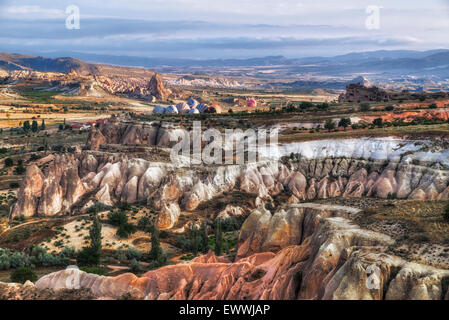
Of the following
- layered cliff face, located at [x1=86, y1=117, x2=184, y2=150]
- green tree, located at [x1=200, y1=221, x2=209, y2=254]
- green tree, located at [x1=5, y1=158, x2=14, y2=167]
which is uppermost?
layered cliff face, located at [x1=86, y1=117, x2=184, y2=150]

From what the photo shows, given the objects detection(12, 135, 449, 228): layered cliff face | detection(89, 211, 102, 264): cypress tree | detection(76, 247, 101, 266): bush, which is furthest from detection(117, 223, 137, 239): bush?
detection(76, 247, 101, 266): bush

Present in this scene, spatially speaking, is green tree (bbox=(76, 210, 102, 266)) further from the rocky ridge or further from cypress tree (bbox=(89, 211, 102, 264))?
the rocky ridge

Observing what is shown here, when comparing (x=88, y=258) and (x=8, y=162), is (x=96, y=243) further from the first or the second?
(x=8, y=162)

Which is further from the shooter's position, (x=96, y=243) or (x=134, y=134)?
(x=134, y=134)

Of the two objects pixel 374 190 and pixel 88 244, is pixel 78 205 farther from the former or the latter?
pixel 374 190

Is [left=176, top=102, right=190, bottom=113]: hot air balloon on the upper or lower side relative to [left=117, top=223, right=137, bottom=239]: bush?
upper

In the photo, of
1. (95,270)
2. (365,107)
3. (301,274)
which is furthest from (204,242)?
(365,107)
